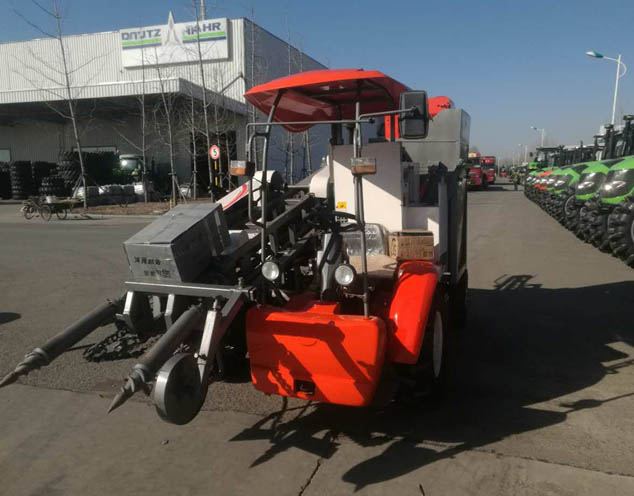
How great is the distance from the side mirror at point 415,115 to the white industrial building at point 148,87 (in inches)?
903

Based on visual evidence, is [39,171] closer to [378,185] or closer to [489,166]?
[378,185]

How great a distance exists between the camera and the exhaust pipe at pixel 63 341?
9.85ft

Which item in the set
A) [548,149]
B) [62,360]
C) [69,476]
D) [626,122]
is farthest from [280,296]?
[548,149]

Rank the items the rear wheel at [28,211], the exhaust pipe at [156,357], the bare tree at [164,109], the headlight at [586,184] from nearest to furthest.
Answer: the exhaust pipe at [156,357]
the headlight at [586,184]
the rear wheel at [28,211]
the bare tree at [164,109]

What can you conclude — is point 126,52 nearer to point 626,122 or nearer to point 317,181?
point 626,122

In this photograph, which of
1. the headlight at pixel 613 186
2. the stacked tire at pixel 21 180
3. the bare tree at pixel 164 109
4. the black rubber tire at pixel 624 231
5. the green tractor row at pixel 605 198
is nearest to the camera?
the black rubber tire at pixel 624 231

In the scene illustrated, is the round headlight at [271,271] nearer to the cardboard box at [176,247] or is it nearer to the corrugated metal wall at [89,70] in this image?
the cardboard box at [176,247]

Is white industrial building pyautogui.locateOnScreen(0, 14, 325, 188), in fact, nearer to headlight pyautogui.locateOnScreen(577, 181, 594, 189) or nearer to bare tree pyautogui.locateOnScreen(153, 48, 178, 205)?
bare tree pyautogui.locateOnScreen(153, 48, 178, 205)

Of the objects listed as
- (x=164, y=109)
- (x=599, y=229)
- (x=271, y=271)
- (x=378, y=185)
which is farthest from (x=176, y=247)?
(x=164, y=109)

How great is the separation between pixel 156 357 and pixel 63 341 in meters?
0.81

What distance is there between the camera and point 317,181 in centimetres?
530

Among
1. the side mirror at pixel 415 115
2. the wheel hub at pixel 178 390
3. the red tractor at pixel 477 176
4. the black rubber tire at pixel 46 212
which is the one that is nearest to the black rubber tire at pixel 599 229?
the side mirror at pixel 415 115

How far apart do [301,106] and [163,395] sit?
10.6 feet

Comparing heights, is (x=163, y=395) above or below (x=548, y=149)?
below
